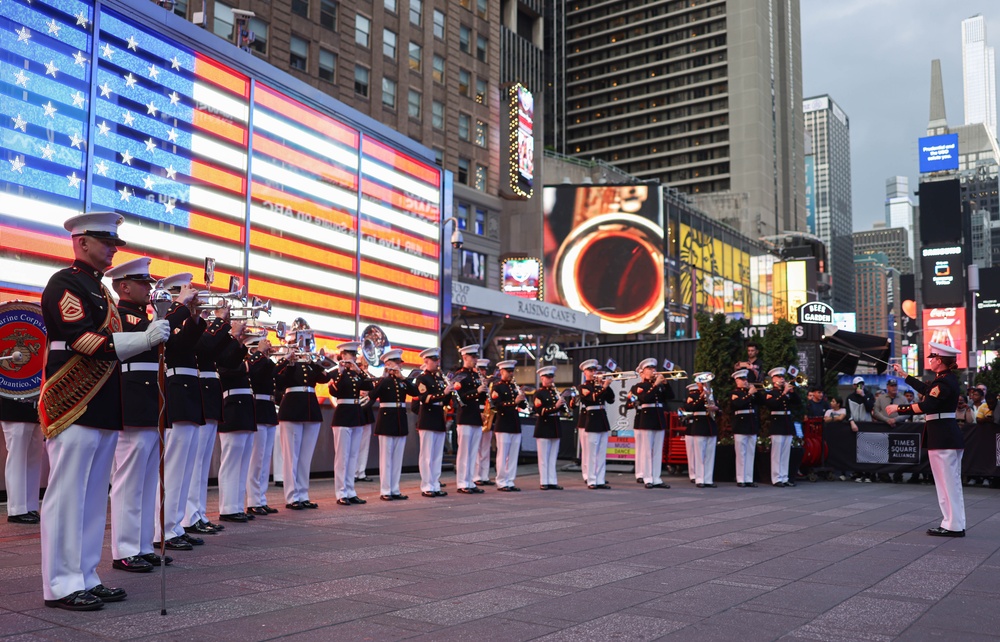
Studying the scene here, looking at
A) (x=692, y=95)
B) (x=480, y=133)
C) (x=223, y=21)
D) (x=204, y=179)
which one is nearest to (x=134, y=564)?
(x=204, y=179)

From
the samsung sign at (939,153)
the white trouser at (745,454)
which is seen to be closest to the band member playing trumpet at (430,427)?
the white trouser at (745,454)

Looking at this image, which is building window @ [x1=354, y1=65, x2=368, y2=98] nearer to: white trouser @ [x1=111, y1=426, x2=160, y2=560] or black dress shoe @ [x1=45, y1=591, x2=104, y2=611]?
white trouser @ [x1=111, y1=426, x2=160, y2=560]

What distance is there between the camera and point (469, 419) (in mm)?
15805

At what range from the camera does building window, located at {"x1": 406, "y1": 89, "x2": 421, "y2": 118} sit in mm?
46469

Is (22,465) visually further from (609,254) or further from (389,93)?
(609,254)

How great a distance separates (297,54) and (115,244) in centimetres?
3430

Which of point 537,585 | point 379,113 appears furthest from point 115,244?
point 379,113

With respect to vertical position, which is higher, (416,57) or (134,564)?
(416,57)

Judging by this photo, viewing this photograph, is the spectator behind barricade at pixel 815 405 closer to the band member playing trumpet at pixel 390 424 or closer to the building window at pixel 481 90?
the band member playing trumpet at pixel 390 424

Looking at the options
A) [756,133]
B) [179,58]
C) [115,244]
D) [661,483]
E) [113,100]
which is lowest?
[661,483]

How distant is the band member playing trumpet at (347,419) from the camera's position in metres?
13.3

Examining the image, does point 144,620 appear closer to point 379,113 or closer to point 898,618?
point 898,618

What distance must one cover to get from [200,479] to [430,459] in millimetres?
5156

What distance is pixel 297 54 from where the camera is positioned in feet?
126
